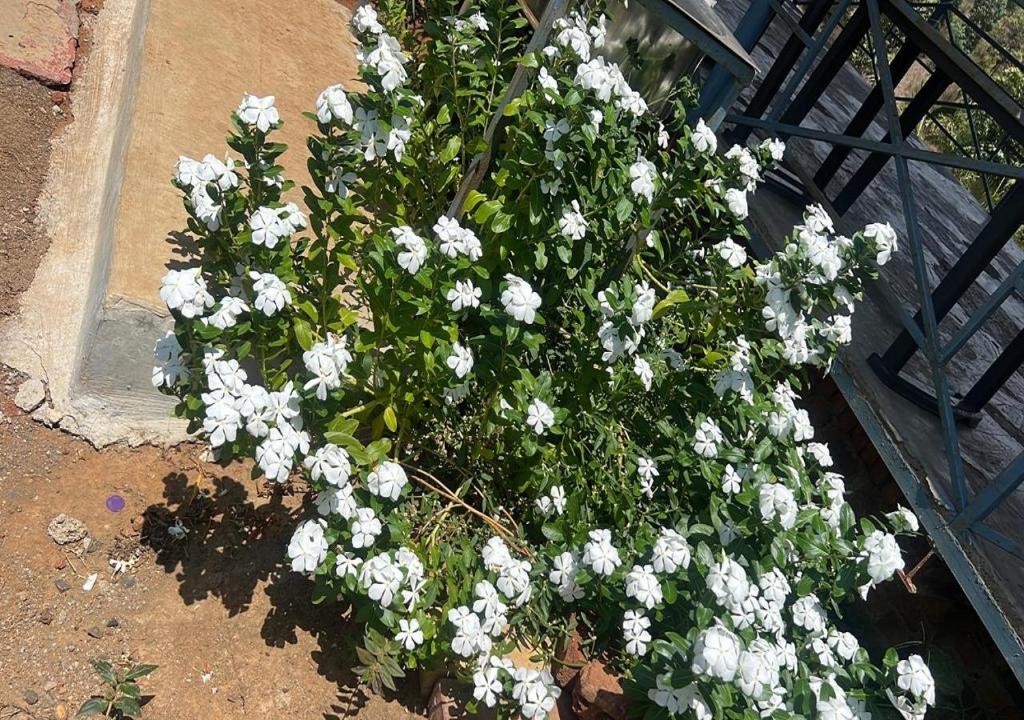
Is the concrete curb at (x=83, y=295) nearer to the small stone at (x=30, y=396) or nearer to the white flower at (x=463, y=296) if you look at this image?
the small stone at (x=30, y=396)

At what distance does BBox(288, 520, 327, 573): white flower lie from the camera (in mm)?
2281

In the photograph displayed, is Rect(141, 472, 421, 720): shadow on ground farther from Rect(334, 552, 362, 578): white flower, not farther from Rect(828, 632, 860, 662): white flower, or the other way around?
Rect(828, 632, 860, 662): white flower

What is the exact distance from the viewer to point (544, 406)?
8.30ft

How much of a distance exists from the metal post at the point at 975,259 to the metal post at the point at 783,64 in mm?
1731

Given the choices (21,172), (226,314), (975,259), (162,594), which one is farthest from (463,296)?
(975,259)

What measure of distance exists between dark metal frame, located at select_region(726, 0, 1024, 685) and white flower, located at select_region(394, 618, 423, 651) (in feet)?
7.08

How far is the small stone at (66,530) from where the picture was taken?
8.71ft

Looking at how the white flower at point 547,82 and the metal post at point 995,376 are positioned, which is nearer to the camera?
the white flower at point 547,82

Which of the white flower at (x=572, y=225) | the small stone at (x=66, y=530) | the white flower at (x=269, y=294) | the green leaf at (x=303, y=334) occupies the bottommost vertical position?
the small stone at (x=66, y=530)

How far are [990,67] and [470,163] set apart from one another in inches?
691

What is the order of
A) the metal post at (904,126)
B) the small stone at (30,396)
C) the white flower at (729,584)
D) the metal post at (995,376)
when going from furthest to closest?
the metal post at (904,126) < the metal post at (995,376) < the small stone at (30,396) < the white flower at (729,584)

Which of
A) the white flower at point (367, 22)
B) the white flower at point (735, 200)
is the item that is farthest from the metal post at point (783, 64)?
the white flower at point (367, 22)

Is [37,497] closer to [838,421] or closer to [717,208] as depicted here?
[717,208]

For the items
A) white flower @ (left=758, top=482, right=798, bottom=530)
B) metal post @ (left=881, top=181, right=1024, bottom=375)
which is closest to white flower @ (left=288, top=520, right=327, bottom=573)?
white flower @ (left=758, top=482, right=798, bottom=530)
